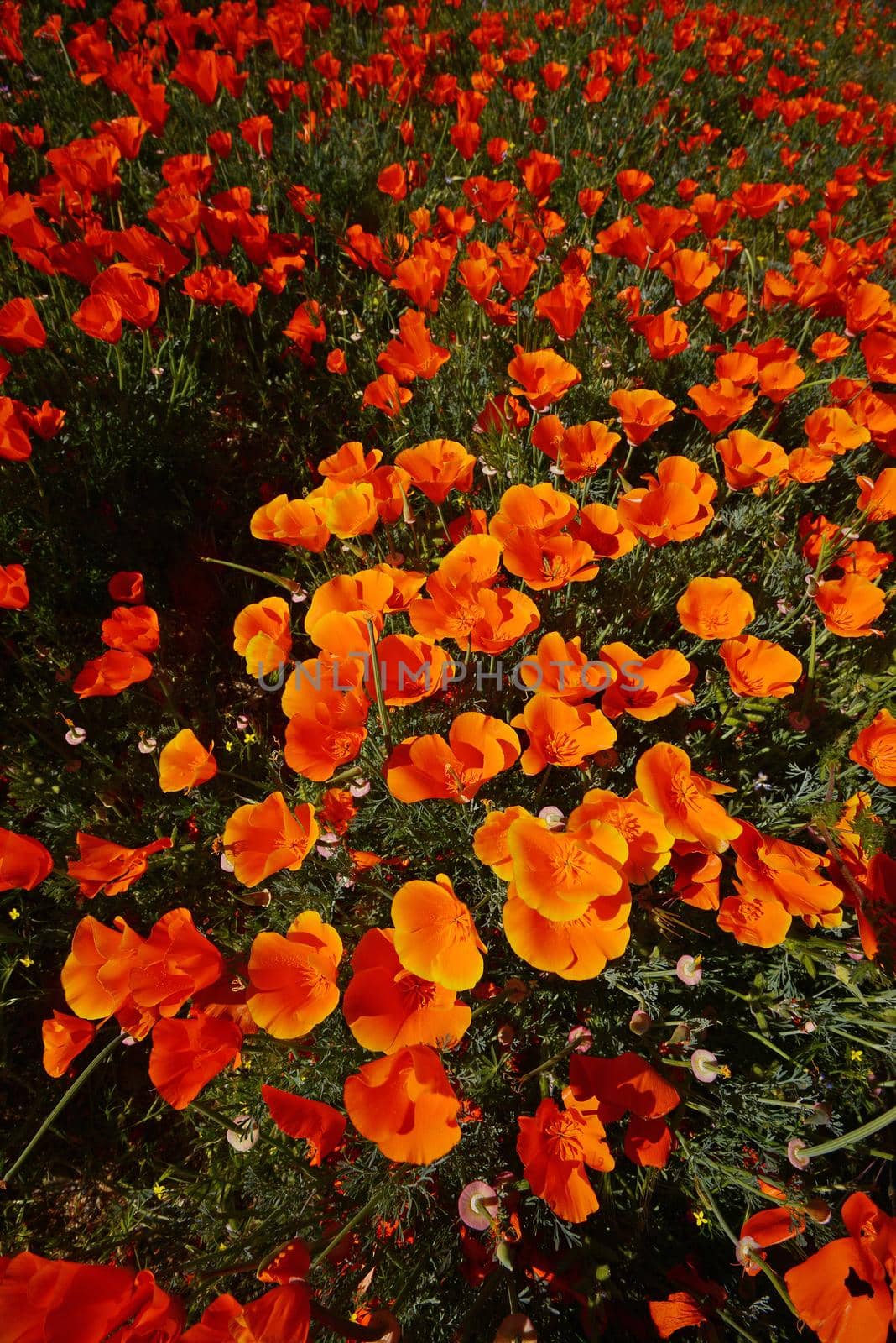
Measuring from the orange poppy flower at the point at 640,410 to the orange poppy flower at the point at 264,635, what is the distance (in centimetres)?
104

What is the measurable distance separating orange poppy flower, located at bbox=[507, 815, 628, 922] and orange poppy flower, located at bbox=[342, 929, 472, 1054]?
0.23 m

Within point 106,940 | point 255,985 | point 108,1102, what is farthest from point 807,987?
point 108,1102

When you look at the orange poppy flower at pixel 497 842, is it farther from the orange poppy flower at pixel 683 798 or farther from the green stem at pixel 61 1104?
the green stem at pixel 61 1104

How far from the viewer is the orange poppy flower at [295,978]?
120 centimetres

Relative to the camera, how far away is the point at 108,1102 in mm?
1842

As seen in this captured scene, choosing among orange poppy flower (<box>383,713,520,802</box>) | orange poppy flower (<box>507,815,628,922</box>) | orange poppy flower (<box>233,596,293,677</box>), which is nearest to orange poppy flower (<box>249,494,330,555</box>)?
orange poppy flower (<box>233,596,293,677</box>)

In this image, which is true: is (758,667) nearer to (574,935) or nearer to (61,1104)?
(574,935)

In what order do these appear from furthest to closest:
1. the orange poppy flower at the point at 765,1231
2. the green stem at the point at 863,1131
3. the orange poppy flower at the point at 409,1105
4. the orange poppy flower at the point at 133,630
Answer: the orange poppy flower at the point at 133,630
the orange poppy flower at the point at 765,1231
the orange poppy flower at the point at 409,1105
the green stem at the point at 863,1131

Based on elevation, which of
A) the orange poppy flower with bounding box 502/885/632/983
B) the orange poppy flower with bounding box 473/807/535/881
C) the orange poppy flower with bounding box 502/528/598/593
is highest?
the orange poppy flower with bounding box 502/528/598/593

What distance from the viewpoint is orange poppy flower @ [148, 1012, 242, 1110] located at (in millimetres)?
1121

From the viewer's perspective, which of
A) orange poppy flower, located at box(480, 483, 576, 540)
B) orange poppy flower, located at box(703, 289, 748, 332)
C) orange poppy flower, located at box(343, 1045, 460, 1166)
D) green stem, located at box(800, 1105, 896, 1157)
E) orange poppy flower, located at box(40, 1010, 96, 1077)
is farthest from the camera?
orange poppy flower, located at box(703, 289, 748, 332)

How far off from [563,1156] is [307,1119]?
20.7 inches

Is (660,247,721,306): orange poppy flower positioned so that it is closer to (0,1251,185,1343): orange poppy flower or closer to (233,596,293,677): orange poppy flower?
(233,596,293,677): orange poppy flower

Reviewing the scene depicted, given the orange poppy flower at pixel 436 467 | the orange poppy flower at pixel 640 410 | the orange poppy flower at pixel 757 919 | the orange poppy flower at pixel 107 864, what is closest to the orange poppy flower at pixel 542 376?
the orange poppy flower at pixel 640 410
